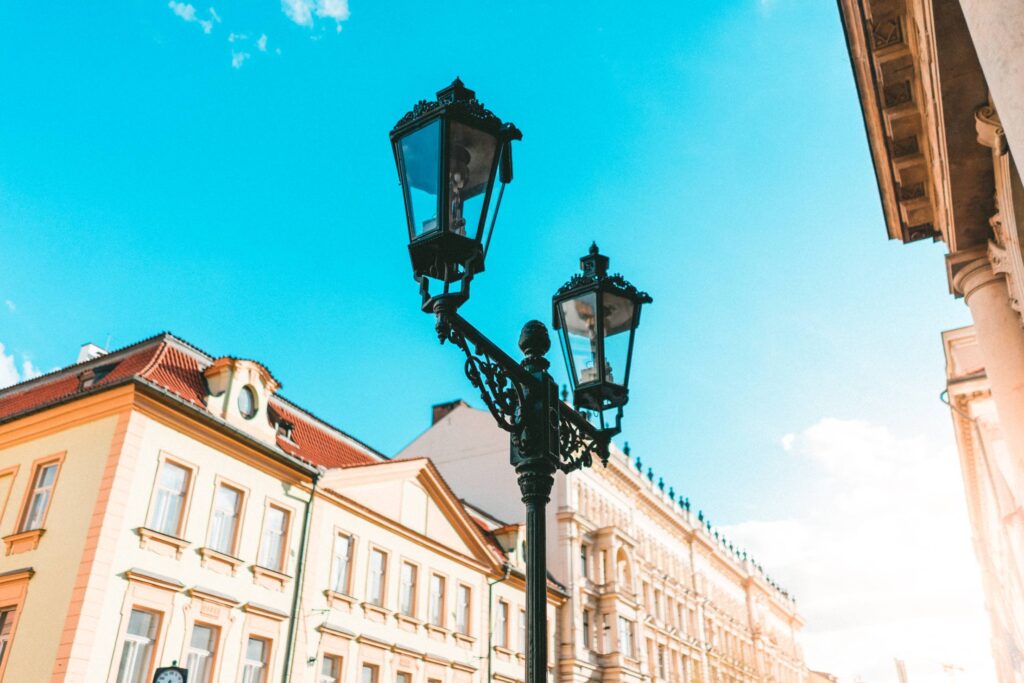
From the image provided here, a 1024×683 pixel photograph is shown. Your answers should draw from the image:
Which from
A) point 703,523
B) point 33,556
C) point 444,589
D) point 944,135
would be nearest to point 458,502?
point 444,589

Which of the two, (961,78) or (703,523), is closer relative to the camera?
(961,78)

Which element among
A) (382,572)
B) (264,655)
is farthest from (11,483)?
(382,572)

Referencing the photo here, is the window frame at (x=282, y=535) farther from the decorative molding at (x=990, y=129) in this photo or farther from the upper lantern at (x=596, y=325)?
the decorative molding at (x=990, y=129)

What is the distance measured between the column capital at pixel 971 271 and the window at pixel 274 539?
16.7 m

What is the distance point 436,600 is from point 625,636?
15065 millimetres

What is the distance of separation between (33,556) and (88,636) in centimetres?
271

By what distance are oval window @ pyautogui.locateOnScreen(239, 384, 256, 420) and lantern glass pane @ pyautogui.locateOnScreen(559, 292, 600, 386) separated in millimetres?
16102

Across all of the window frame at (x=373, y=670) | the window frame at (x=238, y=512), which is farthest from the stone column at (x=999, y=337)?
the window frame at (x=373, y=670)

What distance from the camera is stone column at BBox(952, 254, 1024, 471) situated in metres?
7.91

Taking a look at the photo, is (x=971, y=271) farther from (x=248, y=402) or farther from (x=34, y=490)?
(x=34, y=490)

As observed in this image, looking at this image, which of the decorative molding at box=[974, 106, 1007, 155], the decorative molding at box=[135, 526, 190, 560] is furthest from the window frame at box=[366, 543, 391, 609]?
the decorative molding at box=[974, 106, 1007, 155]

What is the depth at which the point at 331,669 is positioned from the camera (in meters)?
21.5

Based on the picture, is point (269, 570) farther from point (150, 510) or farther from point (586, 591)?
point (586, 591)

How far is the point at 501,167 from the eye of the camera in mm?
4977
